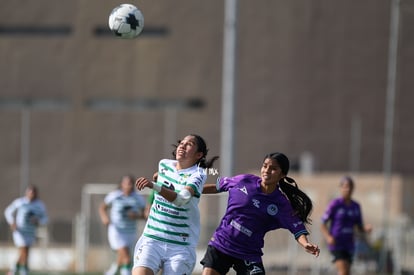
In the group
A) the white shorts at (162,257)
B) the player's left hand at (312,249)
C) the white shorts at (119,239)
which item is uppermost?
the player's left hand at (312,249)

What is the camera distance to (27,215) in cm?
2102

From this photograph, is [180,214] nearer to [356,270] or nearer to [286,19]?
[356,270]

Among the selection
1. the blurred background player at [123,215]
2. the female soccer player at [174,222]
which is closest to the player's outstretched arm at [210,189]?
the female soccer player at [174,222]

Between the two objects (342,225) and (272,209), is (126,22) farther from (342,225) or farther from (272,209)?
(342,225)

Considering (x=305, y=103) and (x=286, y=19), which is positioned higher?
(x=286, y=19)

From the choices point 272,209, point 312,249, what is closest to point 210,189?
point 272,209

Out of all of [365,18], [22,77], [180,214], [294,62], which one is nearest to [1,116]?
[22,77]

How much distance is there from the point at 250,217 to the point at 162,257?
3.48 ft

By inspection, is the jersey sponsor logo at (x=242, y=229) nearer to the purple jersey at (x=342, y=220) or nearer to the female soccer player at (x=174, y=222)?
the female soccer player at (x=174, y=222)

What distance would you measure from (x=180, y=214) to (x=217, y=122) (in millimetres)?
39692

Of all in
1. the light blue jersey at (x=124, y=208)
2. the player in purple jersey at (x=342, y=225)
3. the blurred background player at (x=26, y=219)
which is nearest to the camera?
the player in purple jersey at (x=342, y=225)

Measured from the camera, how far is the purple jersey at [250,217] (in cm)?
1050

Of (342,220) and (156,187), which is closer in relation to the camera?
(156,187)

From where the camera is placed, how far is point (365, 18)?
48.2 meters
